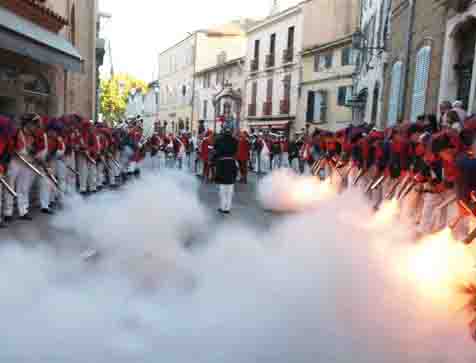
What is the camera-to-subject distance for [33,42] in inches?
462

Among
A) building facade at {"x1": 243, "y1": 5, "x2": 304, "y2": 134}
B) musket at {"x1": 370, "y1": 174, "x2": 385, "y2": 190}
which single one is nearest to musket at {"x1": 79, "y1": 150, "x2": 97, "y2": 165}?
musket at {"x1": 370, "y1": 174, "x2": 385, "y2": 190}

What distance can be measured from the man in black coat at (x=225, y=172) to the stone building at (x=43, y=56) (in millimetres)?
4903

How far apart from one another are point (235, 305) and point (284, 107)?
3026 centimetres

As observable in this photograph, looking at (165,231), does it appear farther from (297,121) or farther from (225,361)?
(297,121)

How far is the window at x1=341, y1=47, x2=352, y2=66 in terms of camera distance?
86.5 ft

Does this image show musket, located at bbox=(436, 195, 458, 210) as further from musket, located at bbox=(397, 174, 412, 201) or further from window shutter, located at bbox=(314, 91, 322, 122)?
window shutter, located at bbox=(314, 91, 322, 122)

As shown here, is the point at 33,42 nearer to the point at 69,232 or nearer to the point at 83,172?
the point at 83,172

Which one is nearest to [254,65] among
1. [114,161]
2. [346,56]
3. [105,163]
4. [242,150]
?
[346,56]

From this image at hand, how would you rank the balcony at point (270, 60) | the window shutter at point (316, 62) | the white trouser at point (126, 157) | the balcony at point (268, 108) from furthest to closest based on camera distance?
the balcony at point (270, 60) < the balcony at point (268, 108) < the window shutter at point (316, 62) < the white trouser at point (126, 157)

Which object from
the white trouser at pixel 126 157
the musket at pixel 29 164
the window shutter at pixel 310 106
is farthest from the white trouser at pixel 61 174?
the window shutter at pixel 310 106

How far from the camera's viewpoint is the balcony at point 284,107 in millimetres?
33312

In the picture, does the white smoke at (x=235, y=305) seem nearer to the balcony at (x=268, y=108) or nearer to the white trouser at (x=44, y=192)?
the white trouser at (x=44, y=192)

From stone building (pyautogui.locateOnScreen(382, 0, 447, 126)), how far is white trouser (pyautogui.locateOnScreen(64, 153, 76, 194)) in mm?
7671

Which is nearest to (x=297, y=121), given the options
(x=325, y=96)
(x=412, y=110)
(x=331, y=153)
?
(x=325, y=96)
